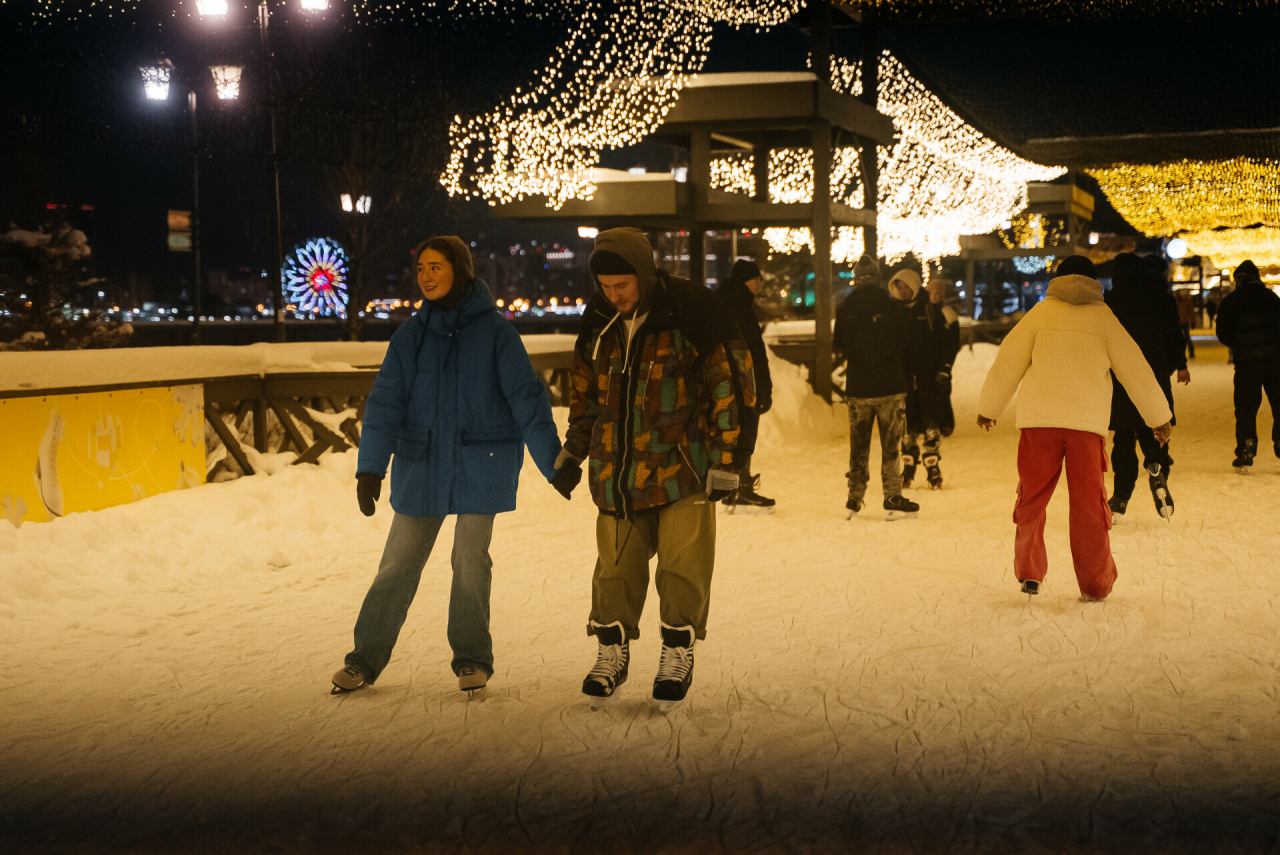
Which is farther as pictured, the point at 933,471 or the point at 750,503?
the point at 933,471

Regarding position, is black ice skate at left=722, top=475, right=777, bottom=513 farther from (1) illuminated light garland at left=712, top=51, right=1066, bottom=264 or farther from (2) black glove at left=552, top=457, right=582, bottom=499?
(1) illuminated light garland at left=712, top=51, right=1066, bottom=264

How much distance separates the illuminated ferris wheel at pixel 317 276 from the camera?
36125mm

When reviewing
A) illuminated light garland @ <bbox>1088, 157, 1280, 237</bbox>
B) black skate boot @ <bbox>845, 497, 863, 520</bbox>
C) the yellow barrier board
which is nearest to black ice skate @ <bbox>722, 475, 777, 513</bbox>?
black skate boot @ <bbox>845, 497, 863, 520</bbox>

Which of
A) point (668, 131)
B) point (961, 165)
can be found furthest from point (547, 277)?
point (668, 131)

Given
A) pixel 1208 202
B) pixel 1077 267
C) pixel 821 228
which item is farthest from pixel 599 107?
pixel 1208 202

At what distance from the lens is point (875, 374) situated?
336 inches

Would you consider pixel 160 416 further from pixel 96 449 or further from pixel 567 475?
pixel 567 475

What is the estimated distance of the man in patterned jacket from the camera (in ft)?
13.9

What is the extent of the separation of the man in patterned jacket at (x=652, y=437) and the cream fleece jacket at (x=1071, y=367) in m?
2.18

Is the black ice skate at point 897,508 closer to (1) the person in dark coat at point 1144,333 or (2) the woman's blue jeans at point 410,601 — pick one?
(1) the person in dark coat at point 1144,333

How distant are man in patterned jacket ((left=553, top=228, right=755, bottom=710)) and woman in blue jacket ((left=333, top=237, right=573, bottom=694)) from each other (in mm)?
254

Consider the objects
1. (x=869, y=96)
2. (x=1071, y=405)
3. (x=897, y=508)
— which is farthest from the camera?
(x=869, y=96)

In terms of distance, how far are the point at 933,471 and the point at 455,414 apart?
6.47 meters

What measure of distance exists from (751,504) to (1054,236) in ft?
152
